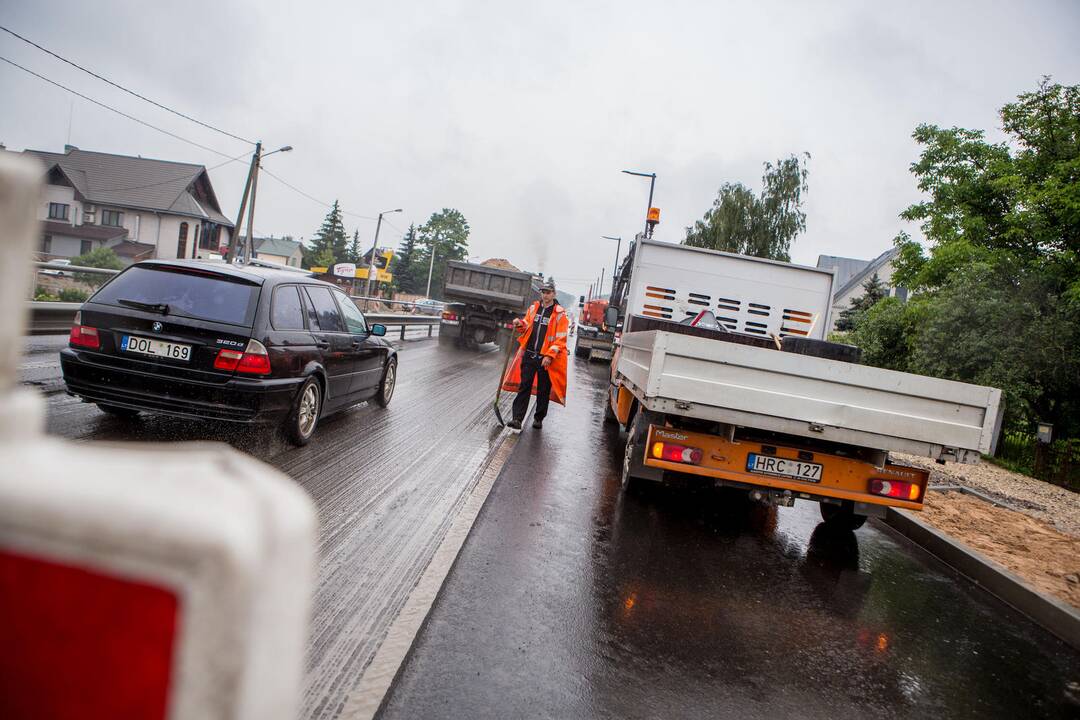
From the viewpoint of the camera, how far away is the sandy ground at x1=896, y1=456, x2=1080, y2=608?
634 centimetres

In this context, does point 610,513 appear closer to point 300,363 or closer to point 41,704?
point 300,363

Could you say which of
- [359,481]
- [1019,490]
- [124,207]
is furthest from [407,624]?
[124,207]

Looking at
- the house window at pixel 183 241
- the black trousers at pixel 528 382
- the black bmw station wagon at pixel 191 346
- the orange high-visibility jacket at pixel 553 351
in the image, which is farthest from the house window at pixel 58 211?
the black bmw station wagon at pixel 191 346

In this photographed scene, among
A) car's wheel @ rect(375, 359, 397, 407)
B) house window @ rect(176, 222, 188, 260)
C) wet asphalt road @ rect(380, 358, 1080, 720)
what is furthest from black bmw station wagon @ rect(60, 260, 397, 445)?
house window @ rect(176, 222, 188, 260)

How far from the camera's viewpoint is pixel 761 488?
6070 millimetres

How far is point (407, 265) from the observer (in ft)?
361

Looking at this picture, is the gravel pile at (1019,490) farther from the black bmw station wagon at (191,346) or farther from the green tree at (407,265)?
the green tree at (407,265)

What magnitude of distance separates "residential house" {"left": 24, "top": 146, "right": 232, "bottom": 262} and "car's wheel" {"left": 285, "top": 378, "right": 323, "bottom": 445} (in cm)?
4650

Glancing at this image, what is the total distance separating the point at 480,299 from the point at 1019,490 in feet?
54.7

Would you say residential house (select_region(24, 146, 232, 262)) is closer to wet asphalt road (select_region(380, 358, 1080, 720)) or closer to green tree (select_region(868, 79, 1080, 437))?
green tree (select_region(868, 79, 1080, 437))

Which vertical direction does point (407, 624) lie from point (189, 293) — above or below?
below

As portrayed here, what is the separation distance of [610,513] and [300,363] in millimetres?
3120

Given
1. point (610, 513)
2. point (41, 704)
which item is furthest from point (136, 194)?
point (41, 704)

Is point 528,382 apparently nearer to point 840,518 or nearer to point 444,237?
point 840,518
